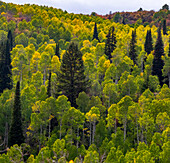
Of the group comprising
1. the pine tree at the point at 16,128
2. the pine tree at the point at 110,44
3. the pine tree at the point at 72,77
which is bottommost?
the pine tree at the point at 16,128

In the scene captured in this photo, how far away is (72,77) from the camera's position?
67250 mm

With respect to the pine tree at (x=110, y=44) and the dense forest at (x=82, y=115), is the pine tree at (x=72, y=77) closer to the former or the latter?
the dense forest at (x=82, y=115)

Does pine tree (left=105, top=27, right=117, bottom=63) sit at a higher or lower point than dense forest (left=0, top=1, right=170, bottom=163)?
higher

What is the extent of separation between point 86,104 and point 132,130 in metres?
12.3

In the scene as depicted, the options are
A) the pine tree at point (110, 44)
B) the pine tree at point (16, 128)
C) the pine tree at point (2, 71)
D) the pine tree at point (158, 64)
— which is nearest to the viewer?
the pine tree at point (16, 128)

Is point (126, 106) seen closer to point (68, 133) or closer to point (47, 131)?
point (68, 133)

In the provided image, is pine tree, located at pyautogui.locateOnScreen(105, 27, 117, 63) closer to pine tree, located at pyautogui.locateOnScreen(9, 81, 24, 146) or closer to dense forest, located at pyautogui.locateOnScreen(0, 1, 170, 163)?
dense forest, located at pyautogui.locateOnScreen(0, 1, 170, 163)

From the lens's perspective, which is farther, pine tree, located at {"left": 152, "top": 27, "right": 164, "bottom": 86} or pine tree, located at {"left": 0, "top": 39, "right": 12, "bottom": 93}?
pine tree, located at {"left": 152, "top": 27, "right": 164, "bottom": 86}

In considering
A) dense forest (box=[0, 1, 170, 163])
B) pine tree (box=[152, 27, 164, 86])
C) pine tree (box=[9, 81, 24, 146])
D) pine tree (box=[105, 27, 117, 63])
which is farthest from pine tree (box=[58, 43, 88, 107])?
pine tree (box=[105, 27, 117, 63])

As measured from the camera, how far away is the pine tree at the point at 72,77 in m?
65.4

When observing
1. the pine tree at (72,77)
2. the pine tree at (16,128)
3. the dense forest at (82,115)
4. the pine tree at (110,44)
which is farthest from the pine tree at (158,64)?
the pine tree at (16,128)

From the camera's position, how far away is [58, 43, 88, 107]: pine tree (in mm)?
65438

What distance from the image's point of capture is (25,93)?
2414 inches

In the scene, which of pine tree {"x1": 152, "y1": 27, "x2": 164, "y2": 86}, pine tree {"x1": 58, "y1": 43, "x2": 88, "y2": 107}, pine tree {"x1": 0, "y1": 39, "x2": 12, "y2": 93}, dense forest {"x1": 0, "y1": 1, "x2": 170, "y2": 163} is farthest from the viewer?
pine tree {"x1": 152, "y1": 27, "x2": 164, "y2": 86}
